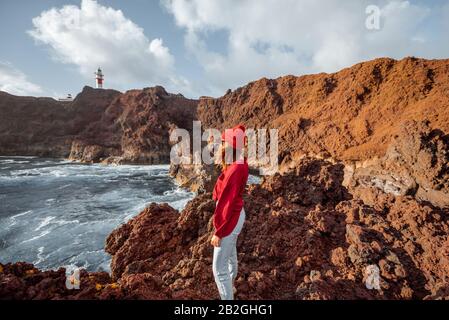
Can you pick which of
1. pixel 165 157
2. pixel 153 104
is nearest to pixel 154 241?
pixel 165 157

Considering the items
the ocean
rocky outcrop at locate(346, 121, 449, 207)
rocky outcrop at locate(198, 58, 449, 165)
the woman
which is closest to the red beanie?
the woman

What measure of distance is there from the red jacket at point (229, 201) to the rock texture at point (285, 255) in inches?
39.5

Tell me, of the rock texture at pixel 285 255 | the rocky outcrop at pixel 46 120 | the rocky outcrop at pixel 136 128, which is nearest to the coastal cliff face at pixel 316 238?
the rock texture at pixel 285 255

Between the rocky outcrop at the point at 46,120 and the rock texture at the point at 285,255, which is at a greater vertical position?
the rocky outcrop at the point at 46,120

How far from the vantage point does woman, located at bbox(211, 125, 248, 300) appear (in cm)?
249

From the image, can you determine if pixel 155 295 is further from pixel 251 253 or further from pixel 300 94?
pixel 300 94

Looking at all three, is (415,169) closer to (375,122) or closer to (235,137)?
(235,137)

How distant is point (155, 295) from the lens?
2.69 m

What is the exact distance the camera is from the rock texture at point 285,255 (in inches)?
113

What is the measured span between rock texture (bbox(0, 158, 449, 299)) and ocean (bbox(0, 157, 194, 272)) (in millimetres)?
2371

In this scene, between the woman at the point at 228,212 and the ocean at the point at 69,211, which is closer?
the woman at the point at 228,212

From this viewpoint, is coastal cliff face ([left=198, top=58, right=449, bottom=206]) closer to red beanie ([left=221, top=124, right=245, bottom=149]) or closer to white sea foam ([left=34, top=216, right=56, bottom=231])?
red beanie ([left=221, top=124, right=245, bottom=149])

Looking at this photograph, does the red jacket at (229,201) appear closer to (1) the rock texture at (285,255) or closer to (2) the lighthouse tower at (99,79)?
(1) the rock texture at (285,255)
